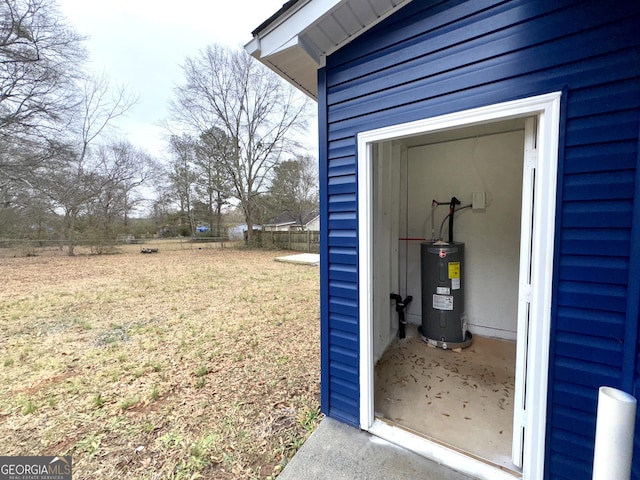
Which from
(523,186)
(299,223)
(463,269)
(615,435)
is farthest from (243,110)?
(615,435)

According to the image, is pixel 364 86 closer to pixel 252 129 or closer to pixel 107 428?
pixel 107 428

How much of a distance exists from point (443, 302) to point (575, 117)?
2061 millimetres

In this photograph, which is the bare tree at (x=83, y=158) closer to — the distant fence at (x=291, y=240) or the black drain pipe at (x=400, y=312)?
the distant fence at (x=291, y=240)

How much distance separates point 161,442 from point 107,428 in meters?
0.47

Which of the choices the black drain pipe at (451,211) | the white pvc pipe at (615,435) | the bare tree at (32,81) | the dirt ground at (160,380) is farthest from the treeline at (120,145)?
the white pvc pipe at (615,435)

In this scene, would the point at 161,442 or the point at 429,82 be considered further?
the point at 161,442

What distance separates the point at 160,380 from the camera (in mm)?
2381

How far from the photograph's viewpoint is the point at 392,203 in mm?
2912

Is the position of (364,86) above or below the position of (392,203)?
above

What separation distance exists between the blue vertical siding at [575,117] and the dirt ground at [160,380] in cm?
154

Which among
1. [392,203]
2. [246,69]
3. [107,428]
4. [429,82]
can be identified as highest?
[246,69]

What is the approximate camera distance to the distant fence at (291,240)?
40.7 feet

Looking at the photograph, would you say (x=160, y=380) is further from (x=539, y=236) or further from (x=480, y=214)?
(x=480, y=214)

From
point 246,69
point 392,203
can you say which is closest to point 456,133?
point 392,203
